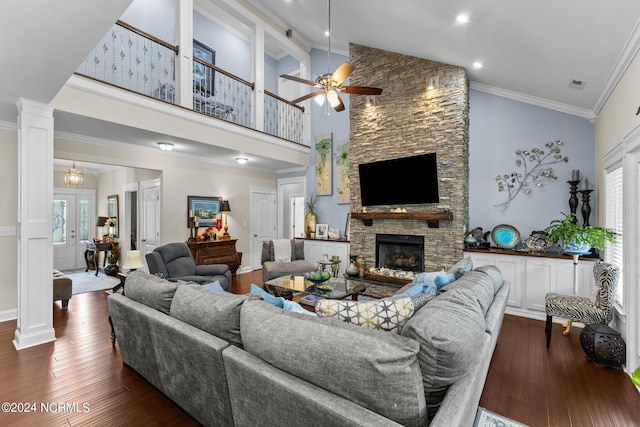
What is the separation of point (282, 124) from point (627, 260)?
19.6 feet

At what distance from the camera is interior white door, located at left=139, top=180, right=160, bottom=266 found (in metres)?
5.83

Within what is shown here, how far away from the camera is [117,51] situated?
529cm

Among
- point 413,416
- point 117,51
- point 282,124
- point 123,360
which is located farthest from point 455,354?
Answer: point 117,51

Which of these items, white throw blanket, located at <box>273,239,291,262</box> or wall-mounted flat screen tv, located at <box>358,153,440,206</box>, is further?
white throw blanket, located at <box>273,239,291,262</box>

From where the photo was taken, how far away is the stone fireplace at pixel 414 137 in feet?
15.4

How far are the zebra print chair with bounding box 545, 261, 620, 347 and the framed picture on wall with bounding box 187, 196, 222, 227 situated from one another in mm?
5788

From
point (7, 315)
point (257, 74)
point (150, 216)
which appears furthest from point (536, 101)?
point (7, 315)

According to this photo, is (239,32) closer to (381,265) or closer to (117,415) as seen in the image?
(381,265)

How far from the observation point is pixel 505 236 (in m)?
4.49

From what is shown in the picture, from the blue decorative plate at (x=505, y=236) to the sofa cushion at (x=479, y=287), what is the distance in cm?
250

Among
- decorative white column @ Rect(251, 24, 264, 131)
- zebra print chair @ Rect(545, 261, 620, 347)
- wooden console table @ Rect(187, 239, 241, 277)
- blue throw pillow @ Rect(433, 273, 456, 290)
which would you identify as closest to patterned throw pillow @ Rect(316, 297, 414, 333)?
blue throw pillow @ Rect(433, 273, 456, 290)

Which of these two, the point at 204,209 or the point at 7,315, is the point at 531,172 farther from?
the point at 7,315

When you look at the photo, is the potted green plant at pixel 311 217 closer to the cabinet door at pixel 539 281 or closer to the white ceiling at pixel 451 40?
the white ceiling at pixel 451 40

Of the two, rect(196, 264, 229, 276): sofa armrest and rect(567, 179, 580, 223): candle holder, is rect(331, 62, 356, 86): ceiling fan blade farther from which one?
rect(567, 179, 580, 223): candle holder
